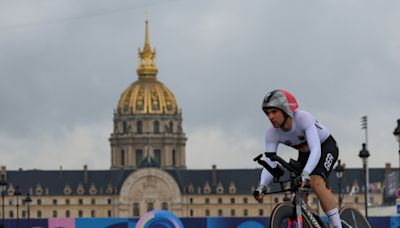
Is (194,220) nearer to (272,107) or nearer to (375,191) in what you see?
(272,107)

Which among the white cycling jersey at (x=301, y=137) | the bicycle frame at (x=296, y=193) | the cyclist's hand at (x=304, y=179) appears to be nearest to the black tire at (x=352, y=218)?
the white cycling jersey at (x=301, y=137)

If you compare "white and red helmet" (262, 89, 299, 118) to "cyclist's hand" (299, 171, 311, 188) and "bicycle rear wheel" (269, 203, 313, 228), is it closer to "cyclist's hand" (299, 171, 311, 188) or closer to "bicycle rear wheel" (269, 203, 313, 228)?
"cyclist's hand" (299, 171, 311, 188)

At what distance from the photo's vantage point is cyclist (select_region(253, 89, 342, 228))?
38.4ft

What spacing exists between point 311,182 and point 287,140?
18.3 inches

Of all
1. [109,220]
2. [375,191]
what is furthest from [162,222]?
[375,191]

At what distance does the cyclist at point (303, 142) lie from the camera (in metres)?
11.7

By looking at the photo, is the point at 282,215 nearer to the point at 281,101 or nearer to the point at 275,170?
the point at 275,170

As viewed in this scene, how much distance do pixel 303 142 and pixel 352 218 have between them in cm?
112

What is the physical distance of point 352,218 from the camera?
12914mm

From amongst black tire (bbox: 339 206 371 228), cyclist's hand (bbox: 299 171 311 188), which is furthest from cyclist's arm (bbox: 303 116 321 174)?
black tire (bbox: 339 206 371 228)

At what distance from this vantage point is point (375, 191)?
634ft

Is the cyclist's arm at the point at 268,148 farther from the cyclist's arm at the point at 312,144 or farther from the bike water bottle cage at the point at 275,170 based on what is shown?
the cyclist's arm at the point at 312,144

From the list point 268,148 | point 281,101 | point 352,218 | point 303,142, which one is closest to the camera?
point 281,101

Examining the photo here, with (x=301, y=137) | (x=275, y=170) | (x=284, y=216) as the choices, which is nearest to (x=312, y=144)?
(x=301, y=137)
